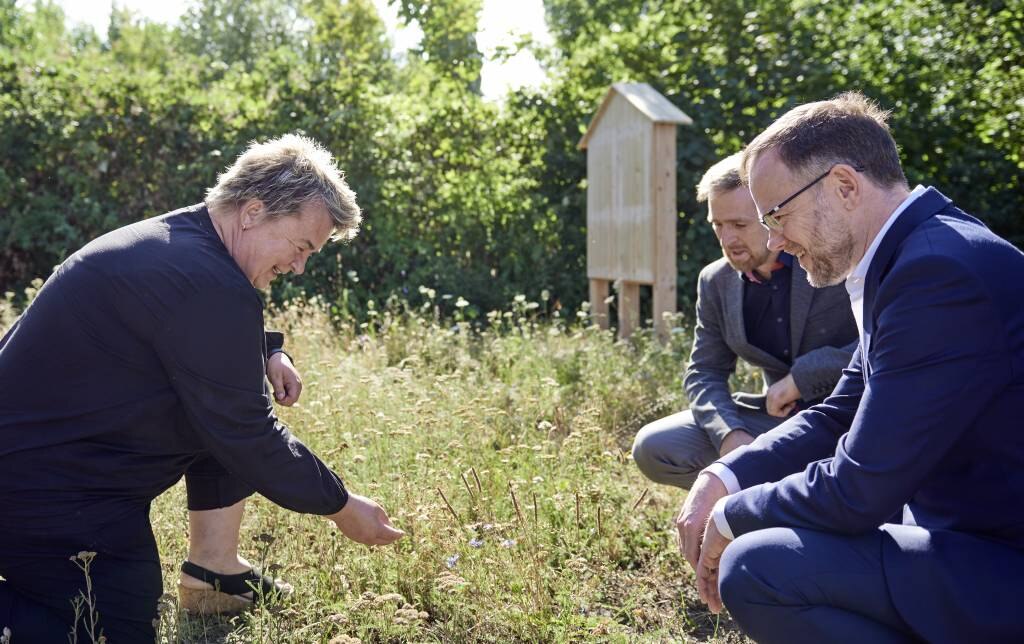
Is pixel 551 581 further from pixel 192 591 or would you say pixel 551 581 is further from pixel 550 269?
pixel 550 269

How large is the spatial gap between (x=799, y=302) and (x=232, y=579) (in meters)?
2.41

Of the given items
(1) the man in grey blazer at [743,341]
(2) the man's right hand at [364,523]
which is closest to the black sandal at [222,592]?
(2) the man's right hand at [364,523]

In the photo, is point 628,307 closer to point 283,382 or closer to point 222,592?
point 283,382

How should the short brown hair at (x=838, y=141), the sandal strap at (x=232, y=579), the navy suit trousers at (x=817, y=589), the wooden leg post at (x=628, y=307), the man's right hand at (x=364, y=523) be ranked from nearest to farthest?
the navy suit trousers at (x=817, y=589) → the short brown hair at (x=838, y=141) → the man's right hand at (x=364, y=523) → the sandal strap at (x=232, y=579) → the wooden leg post at (x=628, y=307)

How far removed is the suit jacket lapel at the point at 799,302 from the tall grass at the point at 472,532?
3.09 feet

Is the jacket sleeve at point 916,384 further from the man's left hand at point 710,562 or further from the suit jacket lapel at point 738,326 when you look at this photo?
the suit jacket lapel at point 738,326

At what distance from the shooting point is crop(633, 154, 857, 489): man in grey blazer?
11.7 ft

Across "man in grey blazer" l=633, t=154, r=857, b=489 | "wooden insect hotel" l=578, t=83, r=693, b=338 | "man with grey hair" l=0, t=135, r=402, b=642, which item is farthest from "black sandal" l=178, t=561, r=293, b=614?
"wooden insect hotel" l=578, t=83, r=693, b=338

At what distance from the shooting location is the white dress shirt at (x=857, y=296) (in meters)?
2.23

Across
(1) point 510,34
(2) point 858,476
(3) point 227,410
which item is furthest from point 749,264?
(1) point 510,34

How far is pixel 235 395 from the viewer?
267 centimetres

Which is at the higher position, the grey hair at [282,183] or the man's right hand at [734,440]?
the grey hair at [282,183]

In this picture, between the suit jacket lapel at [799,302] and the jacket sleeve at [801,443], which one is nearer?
the jacket sleeve at [801,443]

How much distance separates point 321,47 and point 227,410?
24.9 ft
